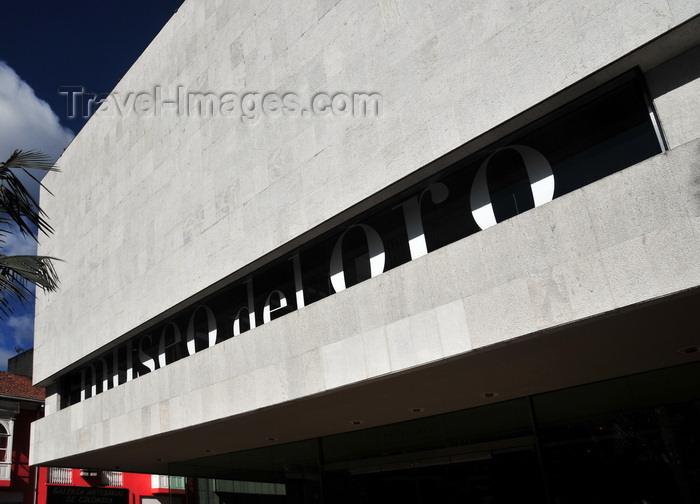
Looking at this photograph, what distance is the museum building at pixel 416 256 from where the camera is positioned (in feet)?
24.4

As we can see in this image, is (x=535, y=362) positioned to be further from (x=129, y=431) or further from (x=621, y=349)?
(x=129, y=431)

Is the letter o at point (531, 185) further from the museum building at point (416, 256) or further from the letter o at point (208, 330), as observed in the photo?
the letter o at point (208, 330)

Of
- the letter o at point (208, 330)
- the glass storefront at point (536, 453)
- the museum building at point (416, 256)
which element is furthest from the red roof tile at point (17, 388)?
the glass storefront at point (536, 453)

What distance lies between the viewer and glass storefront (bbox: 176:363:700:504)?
Result: 30.7ft

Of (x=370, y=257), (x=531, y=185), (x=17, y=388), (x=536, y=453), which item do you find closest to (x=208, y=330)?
(x=370, y=257)

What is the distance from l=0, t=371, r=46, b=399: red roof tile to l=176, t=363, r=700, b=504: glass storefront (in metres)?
20.2

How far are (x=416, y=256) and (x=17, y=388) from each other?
2710 centimetres

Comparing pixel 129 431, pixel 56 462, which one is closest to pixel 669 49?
pixel 129 431

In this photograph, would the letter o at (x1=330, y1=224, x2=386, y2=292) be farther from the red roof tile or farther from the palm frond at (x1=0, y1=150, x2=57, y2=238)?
the red roof tile

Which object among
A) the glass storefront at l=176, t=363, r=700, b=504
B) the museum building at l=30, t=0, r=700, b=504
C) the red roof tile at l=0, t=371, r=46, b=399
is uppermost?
the red roof tile at l=0, t=371, r=46, b=399

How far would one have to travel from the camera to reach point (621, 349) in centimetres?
856

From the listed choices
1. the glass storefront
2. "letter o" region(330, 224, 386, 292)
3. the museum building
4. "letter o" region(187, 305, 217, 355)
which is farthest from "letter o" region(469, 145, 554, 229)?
"letter o" region(187, 305, 217, 355)

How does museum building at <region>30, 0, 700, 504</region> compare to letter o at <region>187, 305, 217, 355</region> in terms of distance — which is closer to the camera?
museum building at <region>30, 0, 700, 504</region>

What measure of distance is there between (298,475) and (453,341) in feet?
25.8
